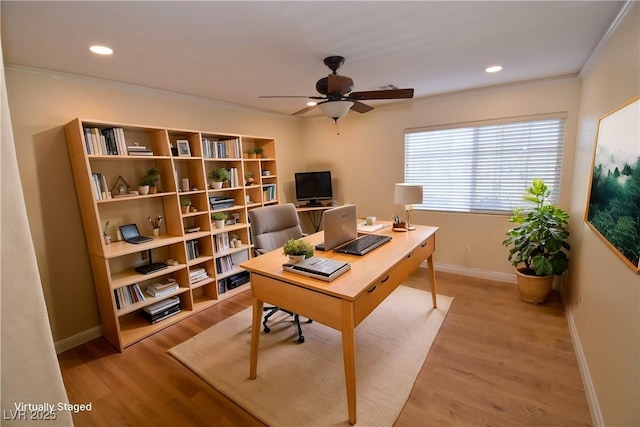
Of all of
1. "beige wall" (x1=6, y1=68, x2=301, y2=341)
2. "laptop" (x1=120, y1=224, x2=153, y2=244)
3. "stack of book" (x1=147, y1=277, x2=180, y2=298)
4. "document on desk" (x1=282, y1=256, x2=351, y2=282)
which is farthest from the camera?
"stack of book" (x1=147, y1=277, x2=180, y2=298)

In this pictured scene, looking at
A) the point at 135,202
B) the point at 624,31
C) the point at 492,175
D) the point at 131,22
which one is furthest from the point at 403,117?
the point at 135,202

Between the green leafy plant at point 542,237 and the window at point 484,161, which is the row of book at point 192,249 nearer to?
the window at point 484,161

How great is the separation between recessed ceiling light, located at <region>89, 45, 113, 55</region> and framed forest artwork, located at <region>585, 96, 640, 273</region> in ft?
10.3

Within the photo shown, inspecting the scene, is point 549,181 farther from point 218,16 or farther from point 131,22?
point 131,22

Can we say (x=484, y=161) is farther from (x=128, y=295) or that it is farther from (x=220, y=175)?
(x=128, y=295)

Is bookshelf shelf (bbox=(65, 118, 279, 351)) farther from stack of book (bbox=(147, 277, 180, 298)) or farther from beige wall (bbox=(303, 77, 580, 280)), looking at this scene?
beige wall (bbox=(303, 77, 580, 280))

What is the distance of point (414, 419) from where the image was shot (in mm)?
1686

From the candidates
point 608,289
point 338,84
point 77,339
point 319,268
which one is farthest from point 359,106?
point 77,339

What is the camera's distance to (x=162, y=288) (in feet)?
9.28

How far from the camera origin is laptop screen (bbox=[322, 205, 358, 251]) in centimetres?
210

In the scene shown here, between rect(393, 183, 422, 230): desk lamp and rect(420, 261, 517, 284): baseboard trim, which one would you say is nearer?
rect(393, 183, 422, 230): desk lamp

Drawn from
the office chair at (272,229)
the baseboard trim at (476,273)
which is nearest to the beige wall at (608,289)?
the baseboard trim at (476,273)

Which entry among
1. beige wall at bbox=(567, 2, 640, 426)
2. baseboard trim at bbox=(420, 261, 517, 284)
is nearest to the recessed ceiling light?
beige wall at bbox=(567, 2, 640, 426)

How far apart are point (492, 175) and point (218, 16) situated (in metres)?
3.37
